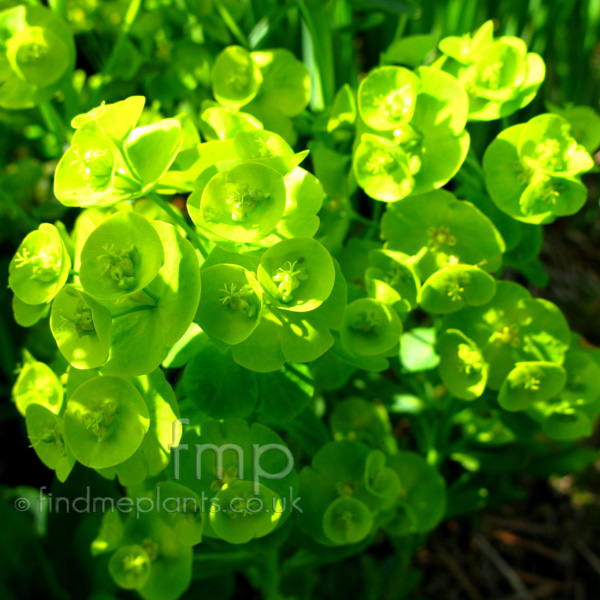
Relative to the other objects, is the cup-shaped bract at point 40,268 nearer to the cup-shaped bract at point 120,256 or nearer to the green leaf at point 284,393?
the cup-shaped bract at point 120,256

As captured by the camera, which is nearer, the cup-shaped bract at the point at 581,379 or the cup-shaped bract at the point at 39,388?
the cup-shaped bract at the point at 39,388

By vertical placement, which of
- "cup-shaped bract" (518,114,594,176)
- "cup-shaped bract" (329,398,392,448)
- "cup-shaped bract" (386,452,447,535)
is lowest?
"cup-shaped bract" (386,452,447,535)

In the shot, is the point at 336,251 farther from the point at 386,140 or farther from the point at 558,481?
the point at 558,481

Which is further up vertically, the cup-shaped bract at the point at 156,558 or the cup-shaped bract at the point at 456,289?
the cup-shaped bract at the point at 456,289

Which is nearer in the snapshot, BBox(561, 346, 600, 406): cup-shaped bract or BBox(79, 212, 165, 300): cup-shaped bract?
BBox(79, 212, 165, 300): cup-shaped bract

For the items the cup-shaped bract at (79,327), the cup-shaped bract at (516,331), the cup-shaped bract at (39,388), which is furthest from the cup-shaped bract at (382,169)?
the cup-shaped bract at (39,388)

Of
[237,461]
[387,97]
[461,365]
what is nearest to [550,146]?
[387,97]

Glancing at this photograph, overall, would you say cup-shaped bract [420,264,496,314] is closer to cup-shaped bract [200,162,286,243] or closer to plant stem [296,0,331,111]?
cup-shaped bract [200,162,286,243]
